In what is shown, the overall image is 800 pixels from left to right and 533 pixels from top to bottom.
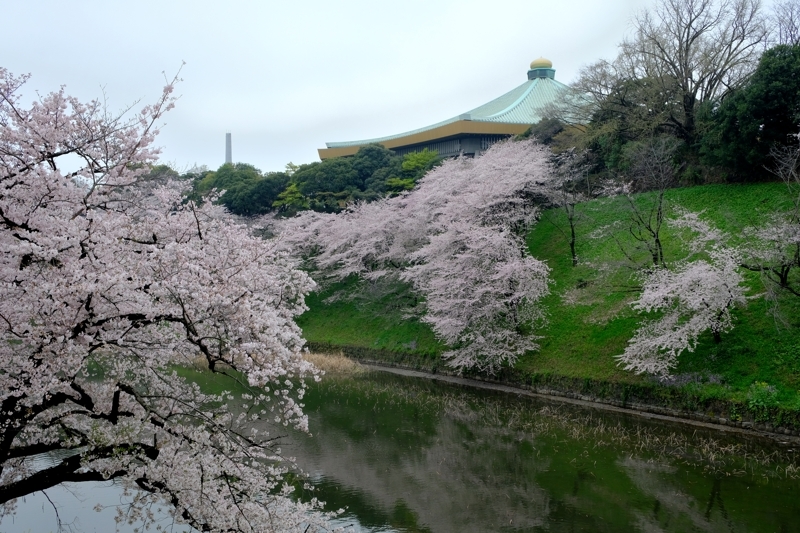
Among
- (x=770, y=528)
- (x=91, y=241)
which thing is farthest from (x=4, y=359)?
(x=770, y=528)

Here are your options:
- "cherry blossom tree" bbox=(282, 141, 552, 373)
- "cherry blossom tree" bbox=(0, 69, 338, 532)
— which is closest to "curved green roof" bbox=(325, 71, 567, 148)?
"cherry blossom tree" bbox=(282, 141, 552, 373)

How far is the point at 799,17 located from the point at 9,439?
27990 millimetres

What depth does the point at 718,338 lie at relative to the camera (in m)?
15.9

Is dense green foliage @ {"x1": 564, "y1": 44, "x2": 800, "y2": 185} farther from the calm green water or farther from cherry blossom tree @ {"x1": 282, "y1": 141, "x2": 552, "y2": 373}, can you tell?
the calm green water

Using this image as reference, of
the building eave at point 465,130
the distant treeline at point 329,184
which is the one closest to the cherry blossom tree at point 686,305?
the distant treeline at point 329,184

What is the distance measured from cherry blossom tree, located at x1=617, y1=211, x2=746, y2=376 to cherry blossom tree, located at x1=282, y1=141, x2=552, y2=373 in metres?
4.26

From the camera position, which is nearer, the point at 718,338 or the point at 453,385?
the point at 718,338

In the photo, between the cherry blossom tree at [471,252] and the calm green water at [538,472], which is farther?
the cherry blossom tree at [471,252]

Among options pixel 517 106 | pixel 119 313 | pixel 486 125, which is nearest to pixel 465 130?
pixel 486 125

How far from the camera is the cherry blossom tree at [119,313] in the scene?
5.05 metres

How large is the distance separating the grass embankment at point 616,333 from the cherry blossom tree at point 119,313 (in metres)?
11.7

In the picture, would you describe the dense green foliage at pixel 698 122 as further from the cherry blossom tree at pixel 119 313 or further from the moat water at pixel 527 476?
the cherry blossom tree at pixel 119 313

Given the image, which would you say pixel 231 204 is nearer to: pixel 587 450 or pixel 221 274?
pixel 587 450

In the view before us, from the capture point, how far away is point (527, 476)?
1133 centimetres
